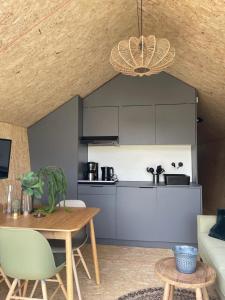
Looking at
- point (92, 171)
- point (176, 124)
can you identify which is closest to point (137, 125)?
point (176, 124)

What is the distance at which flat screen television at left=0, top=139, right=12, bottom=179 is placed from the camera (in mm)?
3037

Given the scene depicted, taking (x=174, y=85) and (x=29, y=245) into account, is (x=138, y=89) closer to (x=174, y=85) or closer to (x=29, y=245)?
(x=174, y=85)

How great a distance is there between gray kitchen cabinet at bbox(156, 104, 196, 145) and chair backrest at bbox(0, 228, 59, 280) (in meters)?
2.59

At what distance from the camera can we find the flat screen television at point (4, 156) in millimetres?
3037

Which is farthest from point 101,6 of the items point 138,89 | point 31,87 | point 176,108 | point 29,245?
point 29,245

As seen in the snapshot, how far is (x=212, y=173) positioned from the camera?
20.5 ft

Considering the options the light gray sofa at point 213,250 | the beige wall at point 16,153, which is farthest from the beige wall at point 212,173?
the beige wall at point 16,153

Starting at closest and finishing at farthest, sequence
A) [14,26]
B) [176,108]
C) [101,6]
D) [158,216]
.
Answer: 1. [14,26]
2. [101,6]
3. [158,216]
4. [176,108]

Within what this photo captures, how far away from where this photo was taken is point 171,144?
3.86 metres

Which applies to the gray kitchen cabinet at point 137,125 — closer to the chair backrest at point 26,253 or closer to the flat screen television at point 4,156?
the flat screen television at point 4,156

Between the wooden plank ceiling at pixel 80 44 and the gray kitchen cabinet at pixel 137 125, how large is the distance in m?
0.67

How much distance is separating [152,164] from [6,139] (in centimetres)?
234

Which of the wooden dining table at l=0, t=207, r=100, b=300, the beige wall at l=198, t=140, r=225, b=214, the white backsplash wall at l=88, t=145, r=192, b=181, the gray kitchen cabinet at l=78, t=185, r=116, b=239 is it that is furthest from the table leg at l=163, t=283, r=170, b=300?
the beige wall at l=198, t=140, r=225, b=214

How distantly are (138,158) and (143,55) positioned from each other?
238 centimetres
